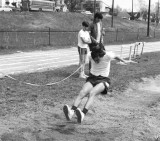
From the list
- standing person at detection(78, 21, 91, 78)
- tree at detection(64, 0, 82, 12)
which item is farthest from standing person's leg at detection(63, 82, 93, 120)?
tree at detection(64, 0, 82, 12)

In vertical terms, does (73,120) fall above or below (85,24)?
below

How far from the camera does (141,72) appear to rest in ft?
39.8

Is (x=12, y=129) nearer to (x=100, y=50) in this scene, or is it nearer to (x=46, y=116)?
(x=46, y=116)

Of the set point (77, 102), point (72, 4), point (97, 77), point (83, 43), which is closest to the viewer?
point (77, 102)

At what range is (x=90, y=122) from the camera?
5.88m

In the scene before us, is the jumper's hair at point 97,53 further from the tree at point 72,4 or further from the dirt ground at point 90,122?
the tree at point 72,4

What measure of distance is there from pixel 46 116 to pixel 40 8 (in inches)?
1839

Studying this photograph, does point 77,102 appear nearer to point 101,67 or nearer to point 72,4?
point 101,67

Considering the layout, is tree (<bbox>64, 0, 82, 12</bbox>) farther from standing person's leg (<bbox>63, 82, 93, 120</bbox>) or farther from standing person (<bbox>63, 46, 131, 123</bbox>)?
standing person's leg (<bbox>63, 82, 93, 120</bbox>)

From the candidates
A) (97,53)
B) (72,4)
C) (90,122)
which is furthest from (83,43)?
(72,4)

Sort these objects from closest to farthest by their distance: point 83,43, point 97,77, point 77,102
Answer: point 77,102
point 97,77
point 83,43

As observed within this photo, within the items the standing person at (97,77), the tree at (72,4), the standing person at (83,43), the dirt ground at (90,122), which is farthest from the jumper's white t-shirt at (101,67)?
the tree at (72,4)

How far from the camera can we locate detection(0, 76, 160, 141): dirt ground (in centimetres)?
504

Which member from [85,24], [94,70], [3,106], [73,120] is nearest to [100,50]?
[94,70]
